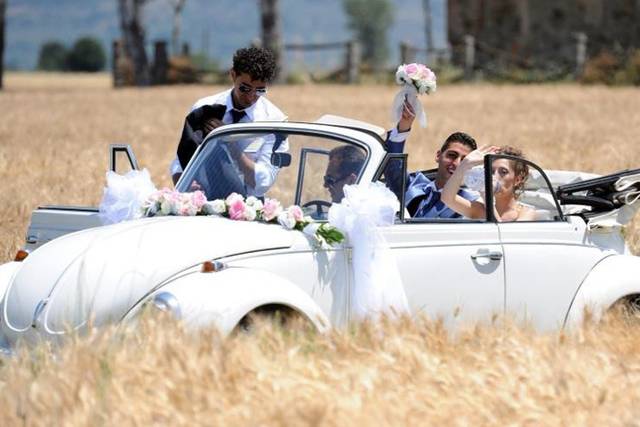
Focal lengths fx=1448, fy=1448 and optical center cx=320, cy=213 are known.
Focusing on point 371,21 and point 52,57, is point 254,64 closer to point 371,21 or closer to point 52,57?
point 52,57

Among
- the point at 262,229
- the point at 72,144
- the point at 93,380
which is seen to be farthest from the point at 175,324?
the point at 72,144

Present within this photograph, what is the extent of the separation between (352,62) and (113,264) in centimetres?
4297

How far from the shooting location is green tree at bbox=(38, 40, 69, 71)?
504 ft

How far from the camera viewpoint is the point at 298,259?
6.89 m

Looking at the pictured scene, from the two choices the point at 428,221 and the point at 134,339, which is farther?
the point at 428,221

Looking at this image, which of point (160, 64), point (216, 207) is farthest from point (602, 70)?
point (216, 207)

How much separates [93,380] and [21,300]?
5.38 feet

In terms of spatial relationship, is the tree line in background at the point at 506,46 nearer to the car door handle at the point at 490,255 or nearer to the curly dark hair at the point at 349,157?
the car door handle at the point at 490,255

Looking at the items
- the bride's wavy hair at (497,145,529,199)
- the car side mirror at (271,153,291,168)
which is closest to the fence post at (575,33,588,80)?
the bride's wavy hair at (497,145,529,199)

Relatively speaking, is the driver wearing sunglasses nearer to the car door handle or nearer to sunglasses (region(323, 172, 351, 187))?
sunglasses (region(323, 172, 351, 187))

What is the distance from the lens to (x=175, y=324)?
5.83 metres

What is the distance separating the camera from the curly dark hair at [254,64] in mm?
8648

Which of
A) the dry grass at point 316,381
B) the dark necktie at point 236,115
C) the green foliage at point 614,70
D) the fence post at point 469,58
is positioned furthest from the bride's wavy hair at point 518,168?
the fence post at point 469,58

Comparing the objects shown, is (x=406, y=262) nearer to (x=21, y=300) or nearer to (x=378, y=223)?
(x=378, y=223)
